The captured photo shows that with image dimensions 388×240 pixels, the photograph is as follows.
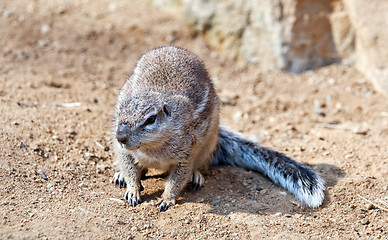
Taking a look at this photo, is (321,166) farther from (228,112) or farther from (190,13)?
(190,13)

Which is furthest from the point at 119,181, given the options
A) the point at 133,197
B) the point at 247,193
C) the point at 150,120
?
the point at 247,193

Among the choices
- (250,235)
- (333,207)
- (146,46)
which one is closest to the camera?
(250,235)

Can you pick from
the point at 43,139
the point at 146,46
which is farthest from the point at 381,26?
the point at 43,139

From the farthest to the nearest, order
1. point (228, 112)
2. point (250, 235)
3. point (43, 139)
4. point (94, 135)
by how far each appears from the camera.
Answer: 1. point (228, 112)
2. point (94, 135)
3. point (43, 139)
4. point (250, 235)

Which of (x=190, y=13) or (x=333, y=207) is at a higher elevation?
(x=190, y=13)

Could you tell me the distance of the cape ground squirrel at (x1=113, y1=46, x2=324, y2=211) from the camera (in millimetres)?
4062

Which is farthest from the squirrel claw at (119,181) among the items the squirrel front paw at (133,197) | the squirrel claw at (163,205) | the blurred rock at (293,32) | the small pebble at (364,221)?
the blurred rock at (293,32)

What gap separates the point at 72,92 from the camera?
6.21m

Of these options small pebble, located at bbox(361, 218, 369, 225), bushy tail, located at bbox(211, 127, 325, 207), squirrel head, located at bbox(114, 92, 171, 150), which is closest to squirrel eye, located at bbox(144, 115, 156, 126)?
squirrel head, located at bbox(114, 92, 171, 150)

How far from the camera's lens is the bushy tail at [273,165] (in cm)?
443

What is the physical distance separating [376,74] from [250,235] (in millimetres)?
4134

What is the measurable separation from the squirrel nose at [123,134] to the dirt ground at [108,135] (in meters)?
0.67

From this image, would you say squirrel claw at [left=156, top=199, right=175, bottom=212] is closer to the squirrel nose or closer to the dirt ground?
the dirt ground

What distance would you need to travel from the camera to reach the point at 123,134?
3.86 meters
